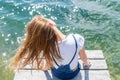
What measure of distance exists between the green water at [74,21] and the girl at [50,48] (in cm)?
213

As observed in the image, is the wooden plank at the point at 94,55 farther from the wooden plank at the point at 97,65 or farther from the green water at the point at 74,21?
the green water at the point at 74,21

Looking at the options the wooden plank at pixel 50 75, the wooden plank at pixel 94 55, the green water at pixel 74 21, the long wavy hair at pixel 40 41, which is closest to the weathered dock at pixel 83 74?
the wooden plank at pixel 50 75

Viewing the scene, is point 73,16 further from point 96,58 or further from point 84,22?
point 96,58

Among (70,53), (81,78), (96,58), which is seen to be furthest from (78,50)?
(96,58)

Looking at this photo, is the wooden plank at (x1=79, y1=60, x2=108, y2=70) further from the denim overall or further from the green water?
the green water

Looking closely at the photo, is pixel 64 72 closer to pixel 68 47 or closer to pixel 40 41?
pixel 68 47

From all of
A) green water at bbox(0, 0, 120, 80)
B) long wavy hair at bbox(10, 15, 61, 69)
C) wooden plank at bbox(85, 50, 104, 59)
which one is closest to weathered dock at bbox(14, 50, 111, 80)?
wooden plank at bbox(85, 50, 104, 59)

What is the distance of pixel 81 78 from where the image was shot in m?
3.75

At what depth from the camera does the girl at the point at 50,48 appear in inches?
129

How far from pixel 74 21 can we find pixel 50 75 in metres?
3.92

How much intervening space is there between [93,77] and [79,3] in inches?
198

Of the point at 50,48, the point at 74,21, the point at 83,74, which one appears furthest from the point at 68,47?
the point at 74,21

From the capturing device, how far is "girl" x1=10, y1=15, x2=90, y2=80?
3.27m

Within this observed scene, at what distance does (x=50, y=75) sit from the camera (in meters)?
3.83
